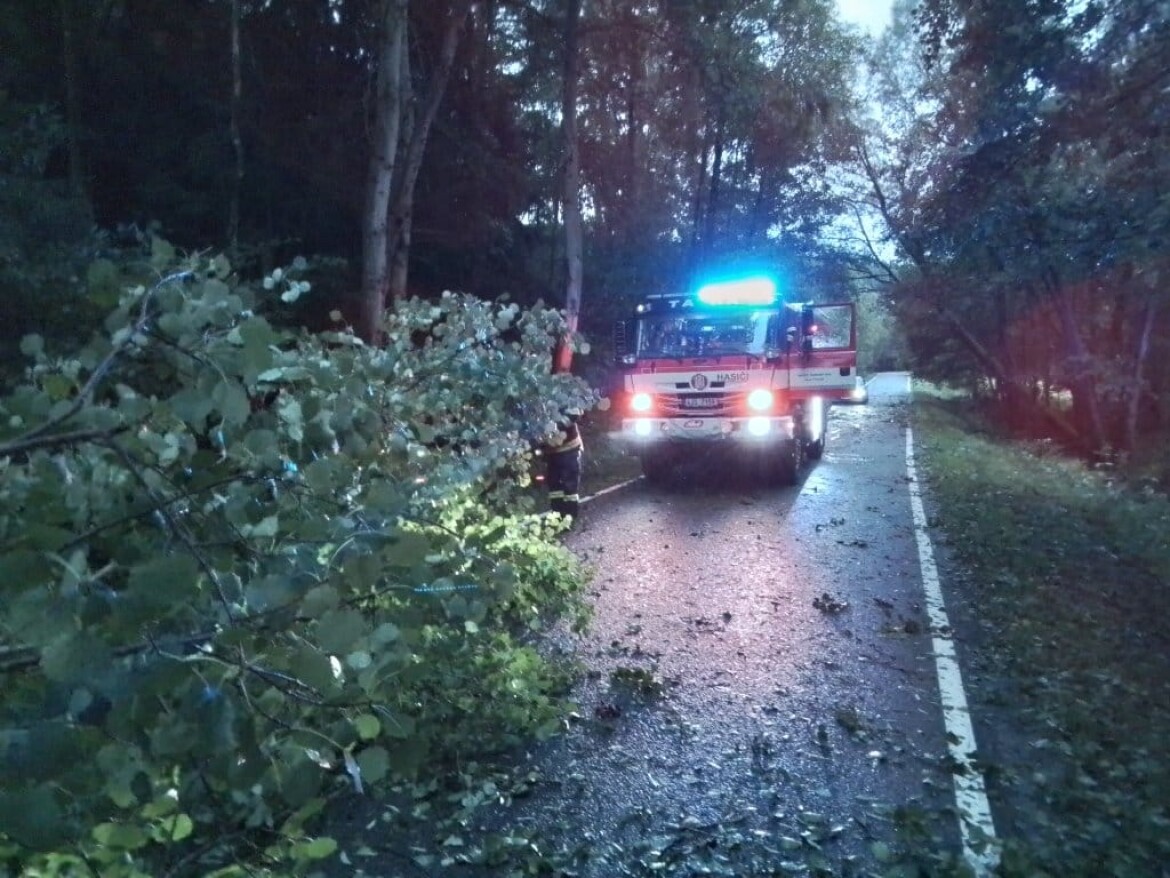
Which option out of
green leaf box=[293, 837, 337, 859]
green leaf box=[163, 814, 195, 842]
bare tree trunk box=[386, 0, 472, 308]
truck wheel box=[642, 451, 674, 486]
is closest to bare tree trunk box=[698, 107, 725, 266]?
bare tree trunk box=[386, 0, 472, 308]

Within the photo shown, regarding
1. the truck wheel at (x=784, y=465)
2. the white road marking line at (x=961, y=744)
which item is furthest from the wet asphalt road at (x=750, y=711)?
the truck wheel at (x=784, y=465)

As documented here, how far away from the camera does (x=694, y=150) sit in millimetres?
29516

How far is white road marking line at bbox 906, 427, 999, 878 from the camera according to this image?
4379 mm

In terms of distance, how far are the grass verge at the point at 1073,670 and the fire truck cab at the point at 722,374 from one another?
265 centimetres

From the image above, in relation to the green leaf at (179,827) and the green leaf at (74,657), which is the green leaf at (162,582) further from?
the green leaf at (179,827)

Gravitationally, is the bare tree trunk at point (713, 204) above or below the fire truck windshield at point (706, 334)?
above

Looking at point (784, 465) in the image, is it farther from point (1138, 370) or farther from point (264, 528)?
point (1138, 370)

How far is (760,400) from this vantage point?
14.9 m

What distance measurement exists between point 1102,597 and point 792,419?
6.80 meters

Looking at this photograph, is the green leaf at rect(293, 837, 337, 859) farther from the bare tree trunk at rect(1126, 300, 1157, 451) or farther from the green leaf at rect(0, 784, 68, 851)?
the bare tree trunk at rect(1126, 300, 1157, 451)

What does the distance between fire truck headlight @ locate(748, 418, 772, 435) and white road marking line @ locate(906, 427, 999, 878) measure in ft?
17.0

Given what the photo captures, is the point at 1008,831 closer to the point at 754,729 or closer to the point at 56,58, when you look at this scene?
the point at 754,729

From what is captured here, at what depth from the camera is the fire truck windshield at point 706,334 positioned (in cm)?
1522

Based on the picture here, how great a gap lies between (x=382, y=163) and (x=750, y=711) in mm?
9485
